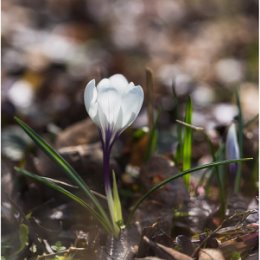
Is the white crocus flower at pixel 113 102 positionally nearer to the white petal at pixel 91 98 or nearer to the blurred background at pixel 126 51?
the white petal at pixel 91 98

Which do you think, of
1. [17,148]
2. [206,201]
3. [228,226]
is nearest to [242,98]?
[17,148]

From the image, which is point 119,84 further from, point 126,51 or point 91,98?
point 126,51

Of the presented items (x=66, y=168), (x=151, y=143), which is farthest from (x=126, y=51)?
(x=66, y=168)

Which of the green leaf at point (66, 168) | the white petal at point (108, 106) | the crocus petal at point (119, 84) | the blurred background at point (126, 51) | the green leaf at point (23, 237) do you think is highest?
the crocus petal at point (119, 84)

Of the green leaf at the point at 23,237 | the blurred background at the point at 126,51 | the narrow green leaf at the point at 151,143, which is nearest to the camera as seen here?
the green leaf at the point at 23,237

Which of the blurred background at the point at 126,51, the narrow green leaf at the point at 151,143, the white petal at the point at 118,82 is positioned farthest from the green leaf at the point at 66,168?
the blurred background at the point at 126,51

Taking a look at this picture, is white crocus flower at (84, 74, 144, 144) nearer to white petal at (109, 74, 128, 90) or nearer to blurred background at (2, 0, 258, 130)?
white petal at (109, 74, 128, 90)
